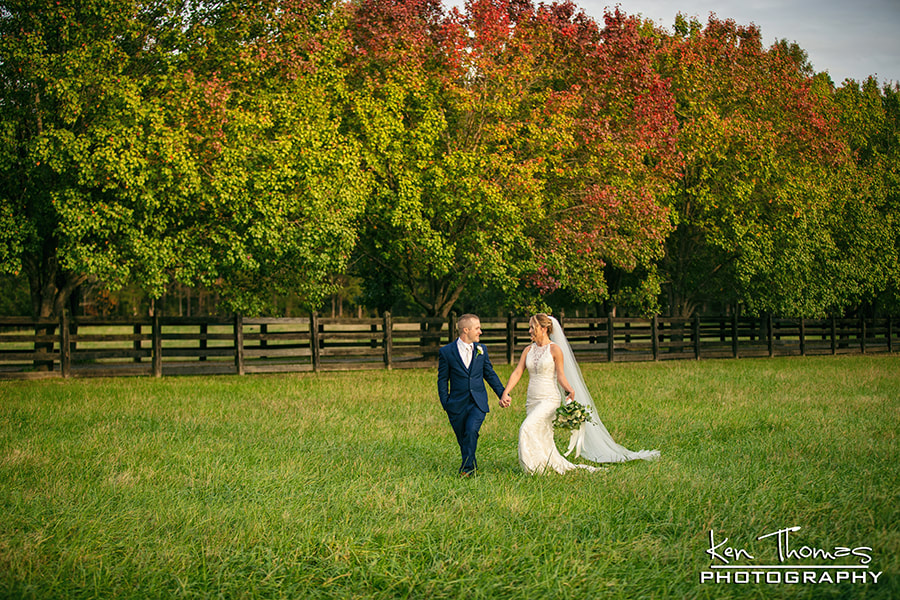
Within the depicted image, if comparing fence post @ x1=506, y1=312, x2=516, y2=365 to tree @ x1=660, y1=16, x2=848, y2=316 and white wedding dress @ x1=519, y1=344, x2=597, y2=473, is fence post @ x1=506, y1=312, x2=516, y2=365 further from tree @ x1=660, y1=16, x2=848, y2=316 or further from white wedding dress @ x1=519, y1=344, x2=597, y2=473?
white wedding dress @ x1=519, y1=344, x2=597, y2=473

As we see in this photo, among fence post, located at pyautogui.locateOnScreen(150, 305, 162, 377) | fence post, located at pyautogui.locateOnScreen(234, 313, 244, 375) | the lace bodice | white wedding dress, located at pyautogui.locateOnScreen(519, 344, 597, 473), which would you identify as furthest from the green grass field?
fence post, located at pyautogui.locateOnScreen(234, 313, 244, 375)

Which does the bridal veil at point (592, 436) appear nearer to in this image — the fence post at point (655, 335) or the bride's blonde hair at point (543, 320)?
the bride's blonde hair at point (543, 320)

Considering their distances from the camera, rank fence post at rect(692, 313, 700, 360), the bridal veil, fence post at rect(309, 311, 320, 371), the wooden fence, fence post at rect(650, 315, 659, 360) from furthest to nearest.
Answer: fence post at rect(692, 313, 700, 360) → fence post at rect(650, 315, 659, 360) → fence post at rect(309, 311, 320, 371) → the wooden fence → the bridal veil

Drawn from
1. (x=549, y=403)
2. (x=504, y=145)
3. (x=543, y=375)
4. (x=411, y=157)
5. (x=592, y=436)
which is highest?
(x=504, y=145)

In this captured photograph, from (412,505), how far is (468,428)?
60.3 inches

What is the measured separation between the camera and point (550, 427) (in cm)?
833

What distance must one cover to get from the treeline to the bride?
37.6ft

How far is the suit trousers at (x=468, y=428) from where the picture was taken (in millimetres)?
7973

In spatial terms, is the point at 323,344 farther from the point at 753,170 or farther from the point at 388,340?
the point at 753,170

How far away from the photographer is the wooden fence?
19703 mm

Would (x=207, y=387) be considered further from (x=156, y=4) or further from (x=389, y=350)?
(x=156, y=4)

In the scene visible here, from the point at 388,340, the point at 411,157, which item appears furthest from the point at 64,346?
the point at 411,157

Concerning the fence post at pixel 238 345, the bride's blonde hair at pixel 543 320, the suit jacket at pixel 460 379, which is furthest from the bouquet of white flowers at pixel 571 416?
the fence post at pixel 238 345

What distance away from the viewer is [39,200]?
711 inches
